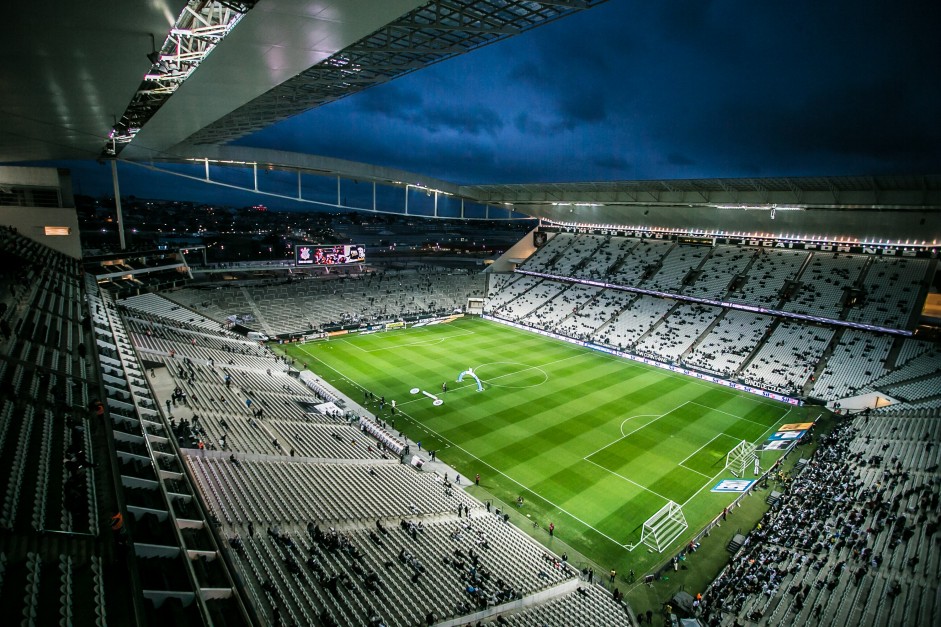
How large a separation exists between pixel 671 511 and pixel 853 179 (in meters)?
28.7

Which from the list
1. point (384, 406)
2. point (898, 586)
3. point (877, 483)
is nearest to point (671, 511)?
point (898, 586)

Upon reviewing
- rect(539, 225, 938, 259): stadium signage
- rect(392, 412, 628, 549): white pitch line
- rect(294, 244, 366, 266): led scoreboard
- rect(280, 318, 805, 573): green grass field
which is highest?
rect(539, 225, 938, 259): stadium signage

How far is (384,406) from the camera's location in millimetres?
28297

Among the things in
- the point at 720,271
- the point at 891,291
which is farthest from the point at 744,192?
the point at 891,291

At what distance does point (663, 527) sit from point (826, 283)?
1345 inches

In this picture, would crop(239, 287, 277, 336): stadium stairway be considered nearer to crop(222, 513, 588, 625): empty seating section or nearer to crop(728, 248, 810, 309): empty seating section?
crop(222, 513, 588, 625): empty seating section

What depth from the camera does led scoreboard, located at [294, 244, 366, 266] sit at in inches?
1817

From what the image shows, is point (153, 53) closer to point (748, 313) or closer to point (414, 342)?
point (414, 342)

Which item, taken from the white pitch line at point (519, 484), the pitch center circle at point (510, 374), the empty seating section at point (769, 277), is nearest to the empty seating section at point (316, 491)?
the white pitch line at point (519, 484)

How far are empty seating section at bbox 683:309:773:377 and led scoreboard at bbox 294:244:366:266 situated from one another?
108 ft

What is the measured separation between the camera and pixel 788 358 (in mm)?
35469

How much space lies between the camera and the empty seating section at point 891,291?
116 feet

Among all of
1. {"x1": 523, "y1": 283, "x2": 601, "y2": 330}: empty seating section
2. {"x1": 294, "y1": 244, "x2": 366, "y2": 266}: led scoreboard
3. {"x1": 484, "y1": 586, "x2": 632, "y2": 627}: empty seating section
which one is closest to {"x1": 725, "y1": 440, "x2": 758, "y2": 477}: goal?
{"x1": 484, "y1": 586, "x2": 632, "y2": 627}: empty seating section

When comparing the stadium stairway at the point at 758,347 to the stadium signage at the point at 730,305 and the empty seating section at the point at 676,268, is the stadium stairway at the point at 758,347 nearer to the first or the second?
the stadium signage at the point at 730,305
